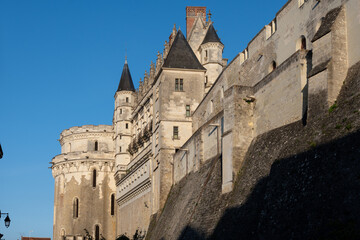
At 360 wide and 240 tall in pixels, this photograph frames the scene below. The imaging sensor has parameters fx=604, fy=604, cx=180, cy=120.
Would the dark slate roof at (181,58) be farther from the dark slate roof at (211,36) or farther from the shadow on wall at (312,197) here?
the shadow on wall at (312,197)

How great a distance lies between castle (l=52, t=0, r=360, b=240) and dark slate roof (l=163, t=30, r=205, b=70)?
3.1 inches

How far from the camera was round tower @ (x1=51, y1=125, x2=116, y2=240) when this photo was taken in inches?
2703

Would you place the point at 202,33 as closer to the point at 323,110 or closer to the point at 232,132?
the point at 232,132

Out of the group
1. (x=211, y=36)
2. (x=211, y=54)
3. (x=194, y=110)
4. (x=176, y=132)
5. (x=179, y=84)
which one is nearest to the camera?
(x=176, y=132)

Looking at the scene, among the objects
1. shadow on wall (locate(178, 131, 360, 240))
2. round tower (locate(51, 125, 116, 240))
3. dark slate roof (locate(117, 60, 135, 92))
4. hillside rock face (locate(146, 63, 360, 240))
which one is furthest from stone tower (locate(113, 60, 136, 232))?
shadow on wall (locate(178, 131, 360, 240))

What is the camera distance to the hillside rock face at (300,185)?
1694cm

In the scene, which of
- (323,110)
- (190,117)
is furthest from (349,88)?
(190,117)

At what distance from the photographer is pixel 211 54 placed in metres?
50.7

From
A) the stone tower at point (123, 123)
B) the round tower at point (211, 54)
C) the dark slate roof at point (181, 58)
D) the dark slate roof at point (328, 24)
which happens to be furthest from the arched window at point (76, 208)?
the dark slate roof at point (328, 24)

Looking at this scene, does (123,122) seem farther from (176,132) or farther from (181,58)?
(176,132)

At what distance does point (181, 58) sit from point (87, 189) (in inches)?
1083

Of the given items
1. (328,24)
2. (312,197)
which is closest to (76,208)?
(328,24)

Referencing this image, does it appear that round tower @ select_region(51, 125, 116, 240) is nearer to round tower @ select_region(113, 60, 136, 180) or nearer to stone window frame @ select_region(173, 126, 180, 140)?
round tower @ select_region(113, 60, 136, 180)

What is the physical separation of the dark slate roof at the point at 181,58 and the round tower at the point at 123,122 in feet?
58.7
